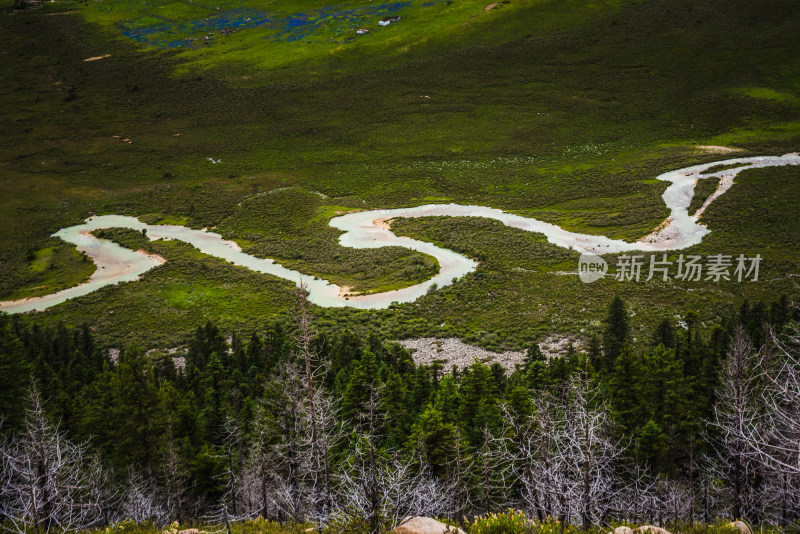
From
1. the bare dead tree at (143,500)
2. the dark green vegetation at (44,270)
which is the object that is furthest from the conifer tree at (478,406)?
the dark green vegetation at (44,270)

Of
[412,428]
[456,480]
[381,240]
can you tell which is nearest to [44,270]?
[381,240]

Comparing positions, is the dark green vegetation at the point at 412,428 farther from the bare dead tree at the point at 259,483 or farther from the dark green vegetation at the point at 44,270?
the dark green vegetation at the point at 44,270

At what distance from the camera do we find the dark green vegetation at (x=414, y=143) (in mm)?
60688

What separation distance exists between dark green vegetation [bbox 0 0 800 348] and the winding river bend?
2.30 meters

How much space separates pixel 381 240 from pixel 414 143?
146 ft

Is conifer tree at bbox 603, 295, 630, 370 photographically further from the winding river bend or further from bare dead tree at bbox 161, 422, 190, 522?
bare dead tree at bbox 161, 422, 190, 522

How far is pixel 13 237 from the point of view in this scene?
275 feet

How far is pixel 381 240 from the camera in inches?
2943

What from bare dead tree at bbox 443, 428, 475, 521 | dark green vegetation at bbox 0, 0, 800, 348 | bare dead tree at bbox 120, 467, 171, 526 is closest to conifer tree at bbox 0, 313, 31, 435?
bare dead tree at bbox 120, 467, 171, 526

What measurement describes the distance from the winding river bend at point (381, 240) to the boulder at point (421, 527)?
44.6 meters

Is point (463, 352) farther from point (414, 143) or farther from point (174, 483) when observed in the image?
point (414, 143)

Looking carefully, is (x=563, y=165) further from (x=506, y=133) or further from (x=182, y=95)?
(x=182, y=95)

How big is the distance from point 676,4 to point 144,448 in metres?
176

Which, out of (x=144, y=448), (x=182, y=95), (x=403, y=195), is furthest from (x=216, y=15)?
(x=144, y=448)
